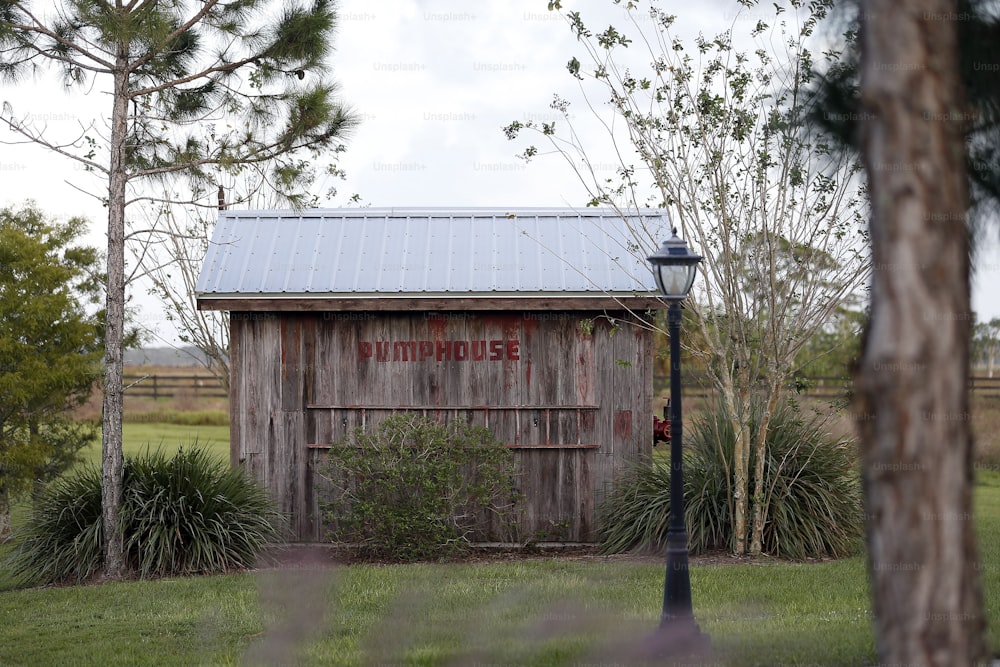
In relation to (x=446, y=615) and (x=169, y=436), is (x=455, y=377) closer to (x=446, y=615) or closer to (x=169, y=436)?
(x=446, y=615)

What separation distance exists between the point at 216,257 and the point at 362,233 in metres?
1.78

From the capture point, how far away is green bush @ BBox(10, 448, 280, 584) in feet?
34.8

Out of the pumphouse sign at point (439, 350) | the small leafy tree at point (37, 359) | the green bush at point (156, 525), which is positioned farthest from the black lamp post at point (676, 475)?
the small leafy tree at point (37, 359)

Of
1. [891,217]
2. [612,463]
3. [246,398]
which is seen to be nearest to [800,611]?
[612,463]

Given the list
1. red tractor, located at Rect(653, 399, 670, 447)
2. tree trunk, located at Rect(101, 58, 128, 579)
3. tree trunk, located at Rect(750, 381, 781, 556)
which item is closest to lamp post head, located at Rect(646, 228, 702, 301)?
tree trunk, located at Rect(750, 381, 781, 556)

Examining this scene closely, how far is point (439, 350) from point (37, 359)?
5.62m

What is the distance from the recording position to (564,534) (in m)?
12.1

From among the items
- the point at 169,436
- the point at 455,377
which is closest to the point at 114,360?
the point at 455,377

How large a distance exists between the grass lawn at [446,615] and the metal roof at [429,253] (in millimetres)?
3139

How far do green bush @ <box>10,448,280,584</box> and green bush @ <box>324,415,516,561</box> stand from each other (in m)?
0.97

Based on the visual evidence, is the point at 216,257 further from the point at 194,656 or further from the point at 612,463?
the point at 194,656

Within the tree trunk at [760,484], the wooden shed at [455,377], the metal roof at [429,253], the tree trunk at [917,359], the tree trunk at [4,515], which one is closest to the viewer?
the tree trunk at [917,359]

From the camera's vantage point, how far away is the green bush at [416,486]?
11195 millimetres

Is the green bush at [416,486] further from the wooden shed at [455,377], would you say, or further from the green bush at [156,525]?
the green bush at [156,525]
